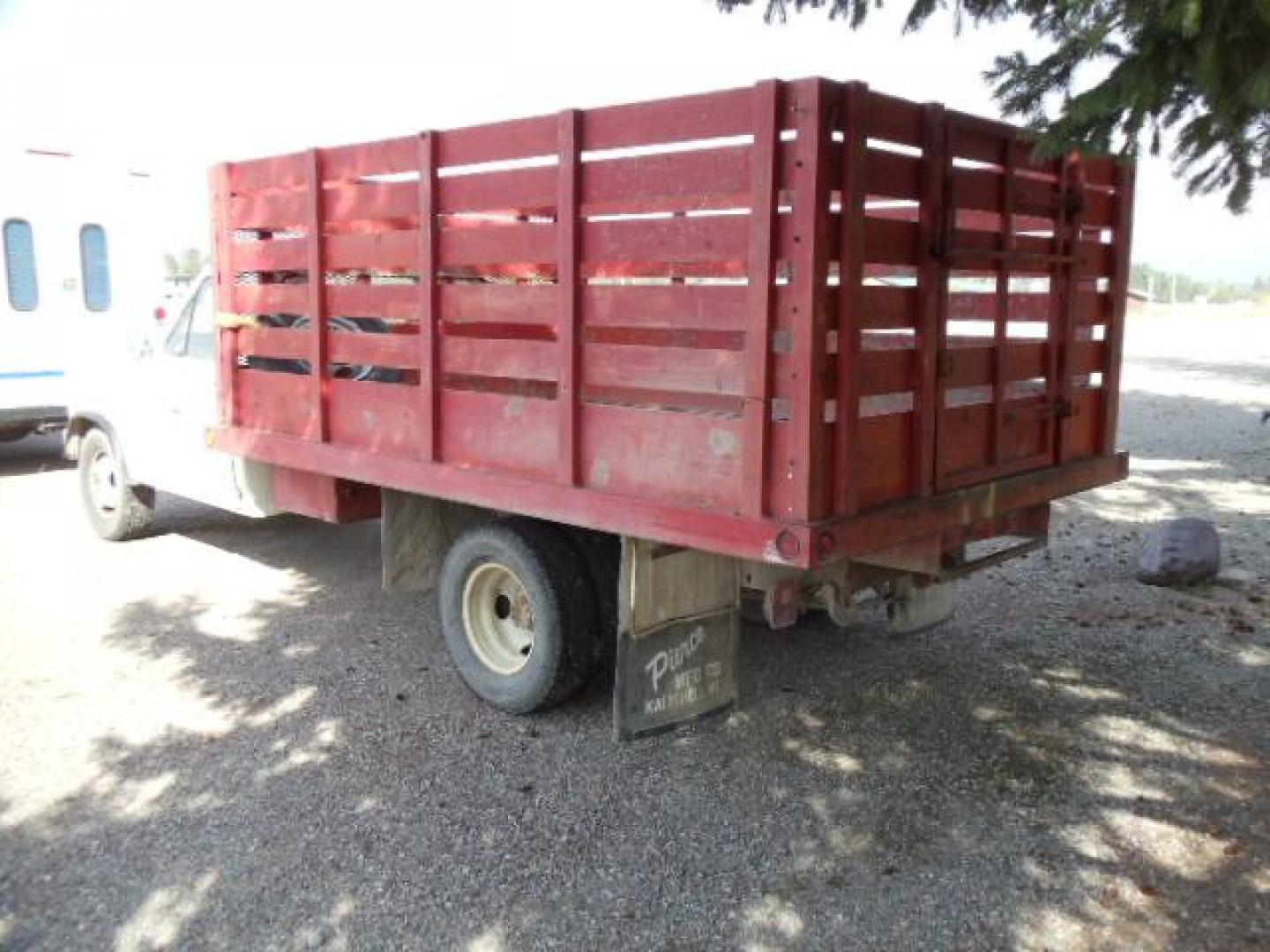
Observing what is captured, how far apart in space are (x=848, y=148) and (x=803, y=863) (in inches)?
85.2

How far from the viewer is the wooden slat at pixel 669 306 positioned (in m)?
3.36

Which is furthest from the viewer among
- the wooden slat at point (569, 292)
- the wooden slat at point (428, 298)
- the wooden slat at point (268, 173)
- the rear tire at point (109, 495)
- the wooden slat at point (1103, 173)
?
the rear tire at point (109, 495)

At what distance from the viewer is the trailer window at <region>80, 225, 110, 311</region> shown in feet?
36.8

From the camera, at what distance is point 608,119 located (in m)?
3.66

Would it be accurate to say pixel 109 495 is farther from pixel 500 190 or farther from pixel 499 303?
pixel 500 190

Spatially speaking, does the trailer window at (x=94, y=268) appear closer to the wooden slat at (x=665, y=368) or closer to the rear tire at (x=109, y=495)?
the rear tire at (x=109, y=495)

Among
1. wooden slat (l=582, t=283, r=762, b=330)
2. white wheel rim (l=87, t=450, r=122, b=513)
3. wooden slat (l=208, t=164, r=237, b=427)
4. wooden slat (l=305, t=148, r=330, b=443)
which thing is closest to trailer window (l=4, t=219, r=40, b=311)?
white wheel rim (l=87, t=450, r=122, b=513)

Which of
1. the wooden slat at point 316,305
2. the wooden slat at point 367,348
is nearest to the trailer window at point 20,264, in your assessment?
the wooden slat at point 367,348

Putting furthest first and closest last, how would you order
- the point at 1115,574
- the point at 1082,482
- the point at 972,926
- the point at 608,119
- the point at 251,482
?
the point at 1115,574
the point at 251,482
the point at 1082,482
the point at 608,119
the point at 972,926

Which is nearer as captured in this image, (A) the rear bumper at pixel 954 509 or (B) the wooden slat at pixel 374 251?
(A) the rear bumper at pixel 954 509

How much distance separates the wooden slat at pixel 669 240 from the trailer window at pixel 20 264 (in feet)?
29.5

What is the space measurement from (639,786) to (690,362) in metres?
1.55

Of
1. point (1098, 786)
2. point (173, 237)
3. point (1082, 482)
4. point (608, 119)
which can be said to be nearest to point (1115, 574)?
point (1082, 482)

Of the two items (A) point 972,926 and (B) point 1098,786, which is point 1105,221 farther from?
(A) point 972,926
